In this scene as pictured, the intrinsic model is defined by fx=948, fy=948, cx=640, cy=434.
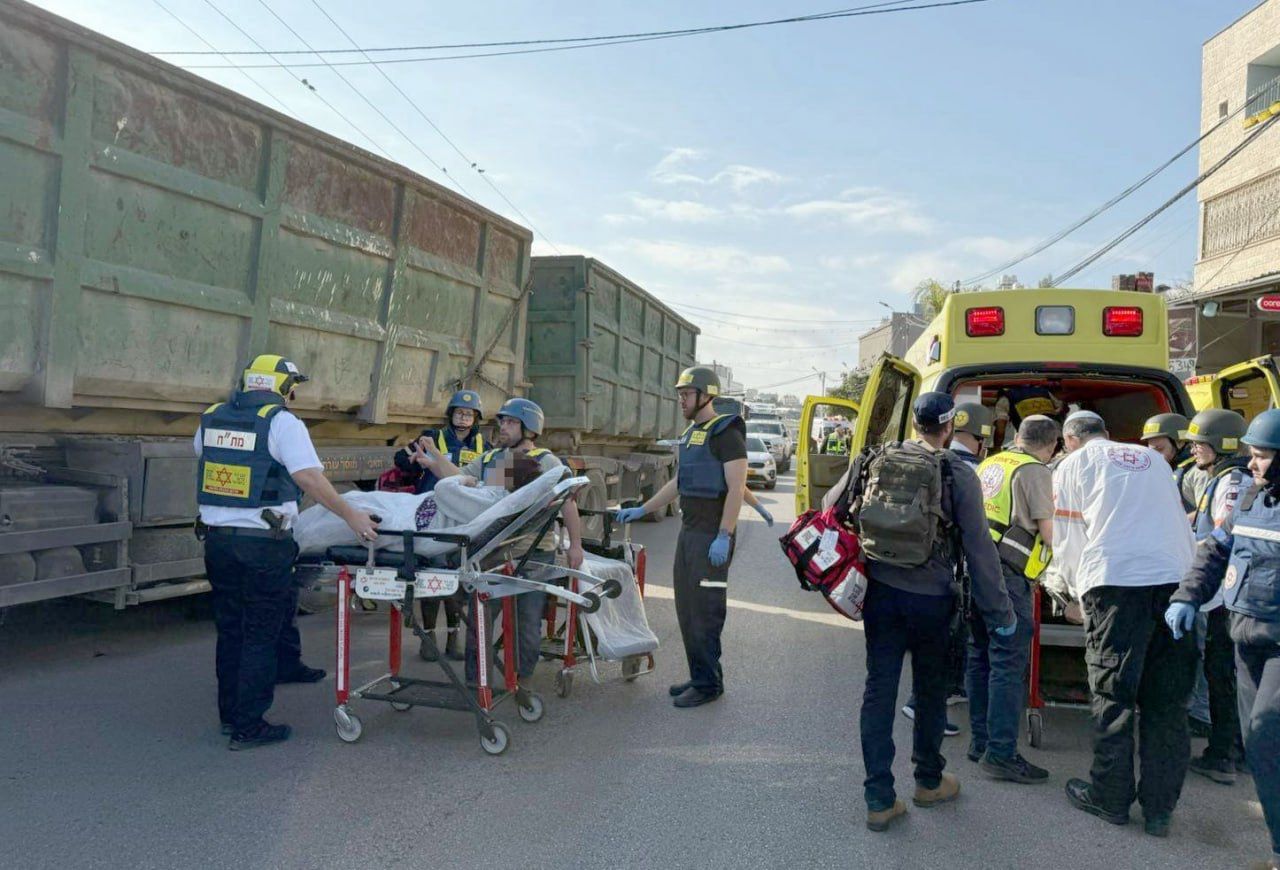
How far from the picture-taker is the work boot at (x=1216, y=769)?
449 cm

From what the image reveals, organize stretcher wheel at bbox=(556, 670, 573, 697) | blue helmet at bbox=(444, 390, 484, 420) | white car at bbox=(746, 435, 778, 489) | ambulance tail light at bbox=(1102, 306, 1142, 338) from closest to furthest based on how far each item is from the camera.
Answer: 1. stretcher wheel at bbox=(556, 670, 573, 697)
2. ambulance tail light at bbox=(1102, 306, 1142, 338)
3. blue helmet at bbox=(444, 390, 484, 420)
4. white car at bbox=(746, 435, 778, 489)

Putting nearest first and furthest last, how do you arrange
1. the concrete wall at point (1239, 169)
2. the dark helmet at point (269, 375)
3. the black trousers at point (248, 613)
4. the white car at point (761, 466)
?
the black trousers at point (248, 613) < the dark helmet at point (269, 375) < the concrete wall at point (1239, 169) < the white car at point (761, 466)

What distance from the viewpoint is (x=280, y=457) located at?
4.46m

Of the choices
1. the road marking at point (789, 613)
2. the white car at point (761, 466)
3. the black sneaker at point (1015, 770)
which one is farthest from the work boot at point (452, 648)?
the white car at point (761, 466)

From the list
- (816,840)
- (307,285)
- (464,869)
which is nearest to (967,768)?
(816,840)

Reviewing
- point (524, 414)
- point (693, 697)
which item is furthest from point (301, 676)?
point (693, 697)

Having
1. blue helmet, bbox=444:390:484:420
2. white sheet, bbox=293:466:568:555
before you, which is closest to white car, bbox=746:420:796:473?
blue helmet, bbox=444:390:484:420

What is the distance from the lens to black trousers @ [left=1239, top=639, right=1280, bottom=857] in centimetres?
336

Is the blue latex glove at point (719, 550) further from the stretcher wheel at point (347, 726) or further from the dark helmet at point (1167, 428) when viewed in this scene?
the dark helmet at point (1167, 428)

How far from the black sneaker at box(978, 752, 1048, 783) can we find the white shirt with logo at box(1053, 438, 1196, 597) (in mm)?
870

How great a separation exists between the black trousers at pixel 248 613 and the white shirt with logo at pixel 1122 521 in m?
3.69

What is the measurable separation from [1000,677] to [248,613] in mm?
3592

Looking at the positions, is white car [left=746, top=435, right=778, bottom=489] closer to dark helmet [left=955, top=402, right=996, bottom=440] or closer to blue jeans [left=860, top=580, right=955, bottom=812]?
dark helmet [left=955, top=402, right=996, bottom=440]

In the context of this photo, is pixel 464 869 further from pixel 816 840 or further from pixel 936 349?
pixel 936 349
